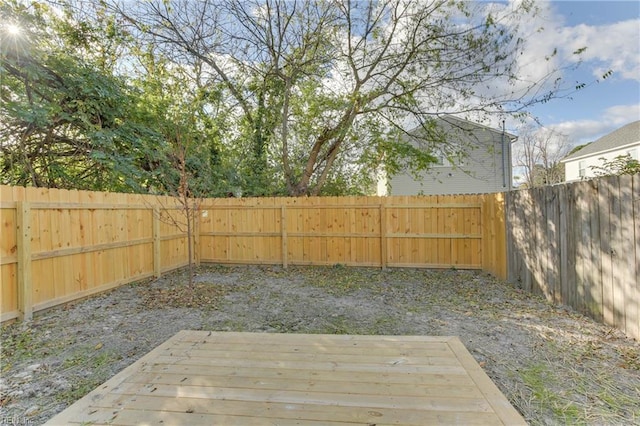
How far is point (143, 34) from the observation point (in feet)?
23.4

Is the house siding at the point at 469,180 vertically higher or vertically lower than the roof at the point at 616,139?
lower

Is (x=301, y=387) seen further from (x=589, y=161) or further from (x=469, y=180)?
(x=589, y=161)

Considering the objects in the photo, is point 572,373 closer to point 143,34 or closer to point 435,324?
point 435,324

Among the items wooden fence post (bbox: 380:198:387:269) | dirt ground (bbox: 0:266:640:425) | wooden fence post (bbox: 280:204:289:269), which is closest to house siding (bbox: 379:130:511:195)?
wooden fence post (bbox: 380:198:387:269)

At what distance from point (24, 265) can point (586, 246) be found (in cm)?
652

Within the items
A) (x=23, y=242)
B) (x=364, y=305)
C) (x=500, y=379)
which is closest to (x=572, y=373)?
(x=500, y=379)

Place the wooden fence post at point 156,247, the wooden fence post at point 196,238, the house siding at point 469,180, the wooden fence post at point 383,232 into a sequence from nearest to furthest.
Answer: the wooden fence post at point 156,247 → the wooden fence post at point 383,232 → the wooden fence post at point 196,238 → the house siding at point 469,180

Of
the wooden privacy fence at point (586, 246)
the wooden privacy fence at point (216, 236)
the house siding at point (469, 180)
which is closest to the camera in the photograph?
the wooden privacy fence at point (586, 246)

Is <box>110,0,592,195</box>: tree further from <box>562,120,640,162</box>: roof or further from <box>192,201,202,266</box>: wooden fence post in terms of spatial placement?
<box>562,120,640,162</box>: roof

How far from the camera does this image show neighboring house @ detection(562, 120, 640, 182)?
13.6 meters

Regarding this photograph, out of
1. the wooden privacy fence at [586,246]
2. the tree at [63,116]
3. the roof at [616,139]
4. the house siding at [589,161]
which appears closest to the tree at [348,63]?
the tree at [63,116]

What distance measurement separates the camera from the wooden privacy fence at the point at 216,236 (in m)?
3.64

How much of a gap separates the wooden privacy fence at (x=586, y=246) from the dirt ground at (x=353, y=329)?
0.24 m

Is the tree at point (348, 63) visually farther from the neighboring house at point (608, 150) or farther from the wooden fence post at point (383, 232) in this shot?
the neighboring house at point (608, 150)
